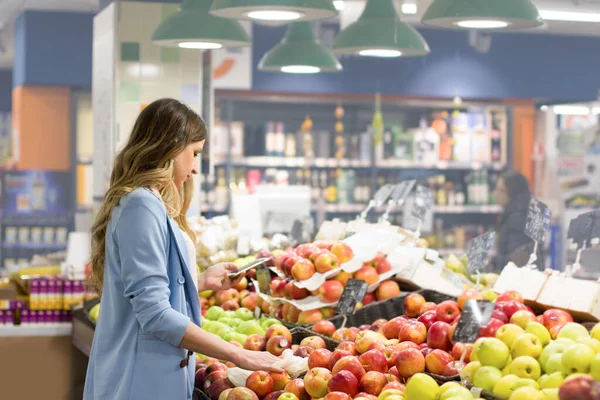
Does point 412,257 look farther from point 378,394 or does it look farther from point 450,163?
point 450,163

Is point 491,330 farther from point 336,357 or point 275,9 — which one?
point 275,9

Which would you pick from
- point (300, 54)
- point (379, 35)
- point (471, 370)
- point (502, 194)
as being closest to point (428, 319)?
point (471, 370)

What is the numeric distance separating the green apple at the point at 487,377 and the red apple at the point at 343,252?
1.73 metres

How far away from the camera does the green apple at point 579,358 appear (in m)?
2.05

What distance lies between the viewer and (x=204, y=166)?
6.88m

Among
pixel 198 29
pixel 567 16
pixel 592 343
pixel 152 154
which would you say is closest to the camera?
pixel 592 343

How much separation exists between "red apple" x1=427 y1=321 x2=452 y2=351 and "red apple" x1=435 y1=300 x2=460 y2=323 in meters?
0.21

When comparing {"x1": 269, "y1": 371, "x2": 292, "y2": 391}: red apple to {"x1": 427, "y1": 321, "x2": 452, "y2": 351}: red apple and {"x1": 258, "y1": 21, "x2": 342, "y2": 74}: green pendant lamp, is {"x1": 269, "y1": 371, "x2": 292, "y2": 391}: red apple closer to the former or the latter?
{"x1": 427, "y1": 321, "x2": 452, "y2": 351}: red apple

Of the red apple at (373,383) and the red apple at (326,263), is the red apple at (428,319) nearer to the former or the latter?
the red apple at (373,383)

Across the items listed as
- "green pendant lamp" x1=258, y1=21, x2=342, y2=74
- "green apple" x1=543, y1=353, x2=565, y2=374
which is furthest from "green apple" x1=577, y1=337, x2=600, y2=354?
"green pendant lamp" x1=258, y1=21, x2=342, y2=74

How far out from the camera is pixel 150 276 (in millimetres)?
2396

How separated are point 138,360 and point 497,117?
28.9 ft

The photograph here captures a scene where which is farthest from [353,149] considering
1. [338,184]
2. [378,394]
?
[378,394]

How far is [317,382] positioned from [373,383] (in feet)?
0.54
